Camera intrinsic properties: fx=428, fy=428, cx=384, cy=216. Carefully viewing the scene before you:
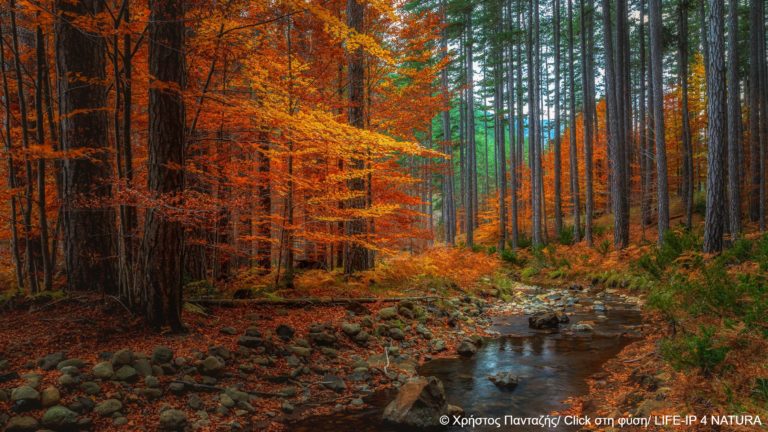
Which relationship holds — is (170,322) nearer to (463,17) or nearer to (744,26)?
(463,17)

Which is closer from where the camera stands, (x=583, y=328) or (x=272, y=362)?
(x=272, y=362)

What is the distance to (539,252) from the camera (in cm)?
2070

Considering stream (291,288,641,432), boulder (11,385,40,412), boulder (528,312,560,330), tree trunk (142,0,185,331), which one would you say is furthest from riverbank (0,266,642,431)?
boulder (528,312,560,330)

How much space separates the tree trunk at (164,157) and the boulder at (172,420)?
1922 mm

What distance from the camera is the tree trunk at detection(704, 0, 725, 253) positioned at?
422 inches

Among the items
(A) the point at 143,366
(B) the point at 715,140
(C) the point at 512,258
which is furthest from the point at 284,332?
(C) the point at 512,258

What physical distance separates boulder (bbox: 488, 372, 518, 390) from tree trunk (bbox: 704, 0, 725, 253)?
765 cm

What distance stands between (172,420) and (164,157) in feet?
12.1

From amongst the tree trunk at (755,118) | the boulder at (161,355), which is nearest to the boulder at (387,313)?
the boulder at (161,355)

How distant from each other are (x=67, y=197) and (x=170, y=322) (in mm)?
2891

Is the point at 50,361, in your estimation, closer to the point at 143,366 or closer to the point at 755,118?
the point at 143,366

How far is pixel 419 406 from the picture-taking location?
17.3 ft

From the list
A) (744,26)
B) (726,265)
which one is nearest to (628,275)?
(726,265)

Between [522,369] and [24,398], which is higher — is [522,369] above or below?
below
